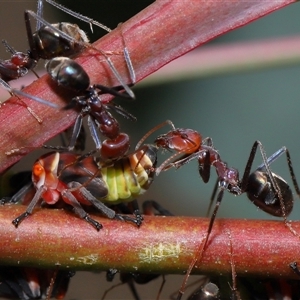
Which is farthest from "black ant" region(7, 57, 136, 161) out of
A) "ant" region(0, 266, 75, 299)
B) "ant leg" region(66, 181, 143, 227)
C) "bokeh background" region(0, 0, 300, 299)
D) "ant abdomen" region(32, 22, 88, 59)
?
"bokeh background" region(0, 0, 300, 299)

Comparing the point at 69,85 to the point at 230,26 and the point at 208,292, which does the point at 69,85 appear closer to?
the point at 230,26

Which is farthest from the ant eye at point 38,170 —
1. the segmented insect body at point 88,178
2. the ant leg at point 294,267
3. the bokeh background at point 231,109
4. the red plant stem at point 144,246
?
the bokeh background at point 231,109

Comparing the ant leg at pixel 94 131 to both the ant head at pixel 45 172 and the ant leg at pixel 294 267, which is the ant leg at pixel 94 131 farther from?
the ant leg at pixel 294 267

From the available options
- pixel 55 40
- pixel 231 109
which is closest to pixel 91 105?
pixel 55 40

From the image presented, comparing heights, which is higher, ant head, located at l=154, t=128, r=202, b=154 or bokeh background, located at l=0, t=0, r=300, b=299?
ant head, located at l=154, t=128, r=202, b=154

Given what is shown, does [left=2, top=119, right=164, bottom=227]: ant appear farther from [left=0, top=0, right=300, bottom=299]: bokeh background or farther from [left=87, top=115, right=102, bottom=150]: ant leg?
[left=0, top=0, right=300, bottom=299]: bokeh background

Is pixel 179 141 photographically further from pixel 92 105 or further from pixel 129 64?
pixel 129 64
